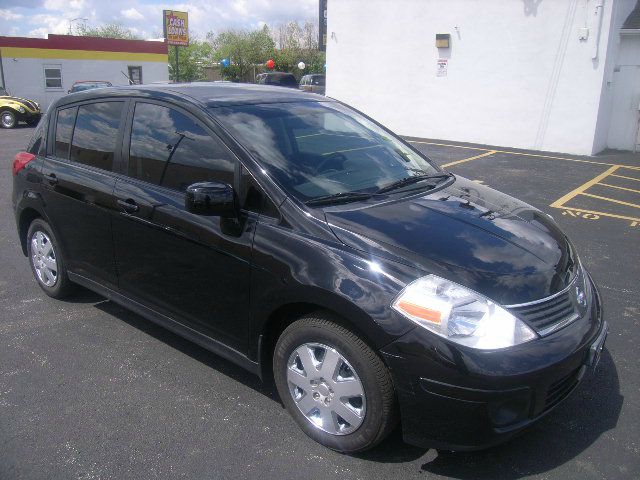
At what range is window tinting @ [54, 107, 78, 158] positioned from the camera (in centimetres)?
441

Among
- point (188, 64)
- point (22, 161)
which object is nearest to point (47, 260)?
point (22, 161)

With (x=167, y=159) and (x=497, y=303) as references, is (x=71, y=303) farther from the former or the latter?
(x=497, y=303)

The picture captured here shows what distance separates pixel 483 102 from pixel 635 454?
560 inches

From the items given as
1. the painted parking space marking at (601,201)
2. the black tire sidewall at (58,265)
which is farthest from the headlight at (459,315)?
the painted parking space marking at (601,201)

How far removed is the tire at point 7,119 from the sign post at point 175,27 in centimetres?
1648

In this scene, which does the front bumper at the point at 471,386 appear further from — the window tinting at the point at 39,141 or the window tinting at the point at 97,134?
the window tinting at the point at 39,141

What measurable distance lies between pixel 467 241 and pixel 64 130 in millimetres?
3278

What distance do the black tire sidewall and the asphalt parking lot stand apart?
97mm

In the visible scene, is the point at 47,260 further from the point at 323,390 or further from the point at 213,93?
the point at 323,390

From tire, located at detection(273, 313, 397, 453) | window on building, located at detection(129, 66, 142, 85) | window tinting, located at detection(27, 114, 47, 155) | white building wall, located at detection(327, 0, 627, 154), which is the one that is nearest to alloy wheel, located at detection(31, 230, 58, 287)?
window tinting, located at detection(27, 114, 47, 155)

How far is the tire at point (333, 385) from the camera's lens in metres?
2.62

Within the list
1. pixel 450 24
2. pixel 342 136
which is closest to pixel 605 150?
pixel 450 24

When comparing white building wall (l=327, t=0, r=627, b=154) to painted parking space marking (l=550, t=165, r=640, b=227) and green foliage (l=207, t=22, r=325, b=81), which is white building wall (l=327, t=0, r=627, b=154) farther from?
green foliage (l=207, t=22, r=325, b=81)

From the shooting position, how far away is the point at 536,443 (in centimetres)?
296
